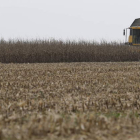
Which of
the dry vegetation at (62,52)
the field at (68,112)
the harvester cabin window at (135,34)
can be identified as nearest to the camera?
the field at (68,112)

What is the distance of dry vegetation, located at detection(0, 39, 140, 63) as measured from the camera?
1819 cm

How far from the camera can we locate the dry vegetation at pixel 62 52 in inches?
716

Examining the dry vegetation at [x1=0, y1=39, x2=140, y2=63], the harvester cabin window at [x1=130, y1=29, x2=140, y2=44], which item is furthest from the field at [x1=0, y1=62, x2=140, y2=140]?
the harvester cabin window at [x1=130, y1=29, x2=140, y2=44]

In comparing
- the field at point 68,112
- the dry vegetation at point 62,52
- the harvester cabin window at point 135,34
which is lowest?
the field at point 68,112

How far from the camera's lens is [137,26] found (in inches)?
795

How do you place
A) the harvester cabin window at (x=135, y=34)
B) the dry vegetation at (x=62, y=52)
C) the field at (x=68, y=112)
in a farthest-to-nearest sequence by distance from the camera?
the harvester cabin window at (x=135, y=34) < the dry vegetation at (x=62, y=52) < the field at (x=68, y=112)

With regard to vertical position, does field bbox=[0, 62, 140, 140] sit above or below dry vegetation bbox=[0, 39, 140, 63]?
below

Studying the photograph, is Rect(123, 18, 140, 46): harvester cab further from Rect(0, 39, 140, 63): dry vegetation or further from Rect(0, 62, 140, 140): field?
Rect(0, 62, 140, 140): field

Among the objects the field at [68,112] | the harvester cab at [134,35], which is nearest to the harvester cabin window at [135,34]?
the harvester cab at [134,35]

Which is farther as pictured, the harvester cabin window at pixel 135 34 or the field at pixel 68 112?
the harvester cabin window at pixel 135 34

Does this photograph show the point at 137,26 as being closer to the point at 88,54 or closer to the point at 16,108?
the point at 88,54

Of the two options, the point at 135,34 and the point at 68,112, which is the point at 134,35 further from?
the point at 68,112

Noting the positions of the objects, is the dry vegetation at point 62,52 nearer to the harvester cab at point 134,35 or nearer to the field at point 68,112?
the harvester cab at point 134,35

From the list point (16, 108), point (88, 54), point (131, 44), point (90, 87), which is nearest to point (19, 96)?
point (16, 108)
